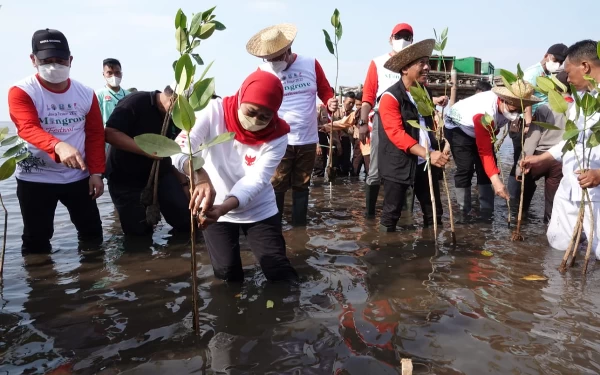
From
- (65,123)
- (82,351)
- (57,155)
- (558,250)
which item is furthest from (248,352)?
(558,250)

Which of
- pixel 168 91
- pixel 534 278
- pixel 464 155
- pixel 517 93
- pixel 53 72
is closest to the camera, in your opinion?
pixel 534 278

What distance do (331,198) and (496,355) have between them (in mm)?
4607

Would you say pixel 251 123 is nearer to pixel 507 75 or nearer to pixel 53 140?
pixel 53 140

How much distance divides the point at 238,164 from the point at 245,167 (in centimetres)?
5

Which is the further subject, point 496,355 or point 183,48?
point 183,48

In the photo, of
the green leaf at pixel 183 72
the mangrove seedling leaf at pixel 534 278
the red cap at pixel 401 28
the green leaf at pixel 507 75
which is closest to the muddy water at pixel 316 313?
the mangrove seedling leaf at pixel 534 278

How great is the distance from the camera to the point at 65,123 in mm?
3854

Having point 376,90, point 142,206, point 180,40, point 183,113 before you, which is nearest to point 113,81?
point 142,206

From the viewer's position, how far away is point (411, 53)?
4043 mm

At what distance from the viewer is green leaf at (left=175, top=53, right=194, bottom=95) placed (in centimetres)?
202

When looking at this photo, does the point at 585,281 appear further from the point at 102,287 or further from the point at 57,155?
the point at 57,155

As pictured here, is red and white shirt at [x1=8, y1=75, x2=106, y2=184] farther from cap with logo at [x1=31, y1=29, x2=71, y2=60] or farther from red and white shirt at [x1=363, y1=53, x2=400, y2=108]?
red and white shirt at [x1=363, y1=53, x2=400, y2=108]

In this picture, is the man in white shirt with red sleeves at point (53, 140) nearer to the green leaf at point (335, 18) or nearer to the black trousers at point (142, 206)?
the black trousers at point (142, 206)

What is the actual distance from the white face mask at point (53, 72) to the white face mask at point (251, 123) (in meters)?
1.79
